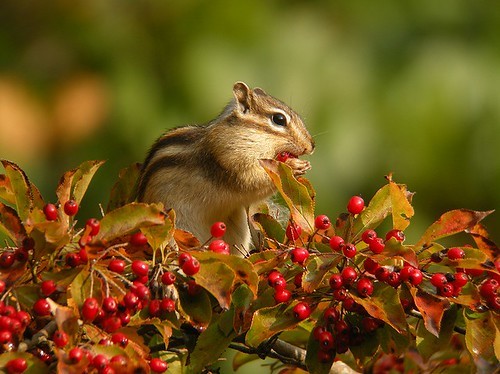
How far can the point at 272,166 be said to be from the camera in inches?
102

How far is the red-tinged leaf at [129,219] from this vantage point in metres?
2.26

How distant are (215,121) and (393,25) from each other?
2037 millimetres

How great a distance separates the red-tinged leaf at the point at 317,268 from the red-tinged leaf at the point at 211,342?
0.23 meters

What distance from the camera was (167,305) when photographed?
2.32 meters

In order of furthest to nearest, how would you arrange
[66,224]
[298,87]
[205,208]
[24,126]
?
[24,126] → [298,87] → [205,208] → [66,224]

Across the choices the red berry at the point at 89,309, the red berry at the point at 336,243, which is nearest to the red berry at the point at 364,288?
the red berry at the point at 336,243

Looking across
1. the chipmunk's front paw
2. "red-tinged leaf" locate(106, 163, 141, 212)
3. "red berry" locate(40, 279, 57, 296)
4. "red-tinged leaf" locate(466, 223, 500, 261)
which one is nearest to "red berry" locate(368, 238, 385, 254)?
"red-tinged leaf" locate(466, 223, 500, 261)

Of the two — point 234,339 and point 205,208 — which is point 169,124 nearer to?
point 205,208

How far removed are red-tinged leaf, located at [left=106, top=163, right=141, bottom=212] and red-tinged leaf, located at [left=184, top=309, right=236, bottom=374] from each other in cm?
94

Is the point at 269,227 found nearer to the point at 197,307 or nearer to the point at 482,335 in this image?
the point at 197,307

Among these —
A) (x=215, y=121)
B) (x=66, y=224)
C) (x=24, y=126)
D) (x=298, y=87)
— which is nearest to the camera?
(x=66, y=224)

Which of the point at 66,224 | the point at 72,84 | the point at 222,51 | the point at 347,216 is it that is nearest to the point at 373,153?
the point at 222,51

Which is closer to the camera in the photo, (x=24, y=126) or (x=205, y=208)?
(x=205, y=208)

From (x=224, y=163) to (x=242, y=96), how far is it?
0.47 m
